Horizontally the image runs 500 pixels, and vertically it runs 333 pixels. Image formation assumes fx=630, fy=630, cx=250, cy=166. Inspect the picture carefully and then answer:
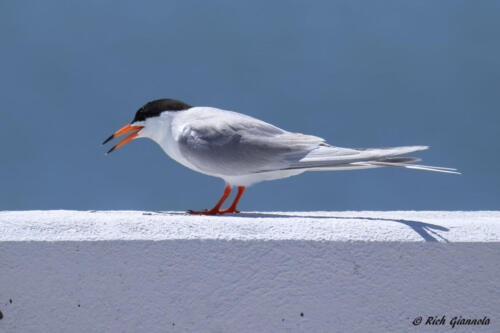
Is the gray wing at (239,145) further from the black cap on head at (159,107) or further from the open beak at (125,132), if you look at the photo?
the open beak at (125,132)

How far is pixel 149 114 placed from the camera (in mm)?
3166

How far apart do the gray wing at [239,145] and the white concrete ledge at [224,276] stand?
1.39ft

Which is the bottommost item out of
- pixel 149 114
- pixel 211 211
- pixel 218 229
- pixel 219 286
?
pixel 219 286

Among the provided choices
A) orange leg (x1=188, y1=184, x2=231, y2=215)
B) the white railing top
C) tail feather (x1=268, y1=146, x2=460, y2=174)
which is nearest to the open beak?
orange leg (x1=188, y1=184, x2=231, y2=215)

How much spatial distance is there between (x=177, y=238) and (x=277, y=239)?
388 millimetres

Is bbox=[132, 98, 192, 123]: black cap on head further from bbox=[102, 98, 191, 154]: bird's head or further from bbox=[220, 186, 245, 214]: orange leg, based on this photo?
bbox=[220, 186, 245, 214]: orange leg

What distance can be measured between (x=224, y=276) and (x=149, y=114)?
107 cm

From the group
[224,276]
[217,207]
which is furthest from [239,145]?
[224,276]

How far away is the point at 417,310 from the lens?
8.27ft

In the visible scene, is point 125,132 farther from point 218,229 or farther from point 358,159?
point 358,159

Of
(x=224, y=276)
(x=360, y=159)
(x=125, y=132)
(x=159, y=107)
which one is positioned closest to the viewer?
(x=224, y=276)

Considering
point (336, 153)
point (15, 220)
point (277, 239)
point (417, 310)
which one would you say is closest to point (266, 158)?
point (336, 153)

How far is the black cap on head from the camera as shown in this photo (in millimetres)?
3146

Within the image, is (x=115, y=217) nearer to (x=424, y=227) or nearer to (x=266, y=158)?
(x=266, y=158)
